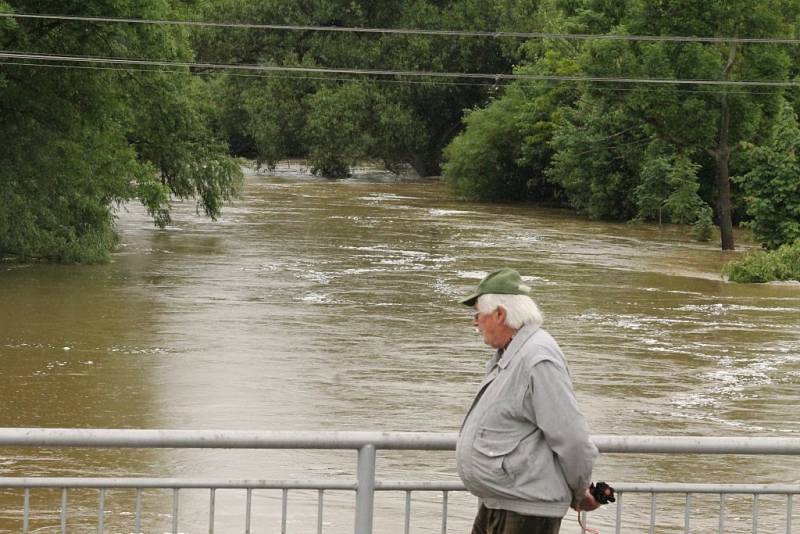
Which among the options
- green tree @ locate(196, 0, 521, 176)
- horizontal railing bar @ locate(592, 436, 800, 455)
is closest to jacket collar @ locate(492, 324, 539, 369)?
horizontal railing bar @ locate(592, 436, 800, 455)

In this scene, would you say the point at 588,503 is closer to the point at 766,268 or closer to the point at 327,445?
the point at 327,445

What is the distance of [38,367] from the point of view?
2003 cm

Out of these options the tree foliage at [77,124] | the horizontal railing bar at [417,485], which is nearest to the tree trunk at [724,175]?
the tree foliage at [77,124]

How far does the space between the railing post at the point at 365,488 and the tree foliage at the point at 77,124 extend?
2368cm

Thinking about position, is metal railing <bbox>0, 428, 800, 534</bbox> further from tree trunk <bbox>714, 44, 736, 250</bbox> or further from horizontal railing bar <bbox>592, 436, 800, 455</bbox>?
tree trunk <bbox>714, 44, 736, 250</bbox>

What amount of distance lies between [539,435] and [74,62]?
27.7 metres

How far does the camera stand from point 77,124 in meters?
30.9

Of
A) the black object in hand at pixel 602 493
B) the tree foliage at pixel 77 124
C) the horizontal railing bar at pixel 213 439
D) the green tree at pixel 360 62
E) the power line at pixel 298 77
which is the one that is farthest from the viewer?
the green tree at pixel 360 62

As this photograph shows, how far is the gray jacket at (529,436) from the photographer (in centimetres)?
457

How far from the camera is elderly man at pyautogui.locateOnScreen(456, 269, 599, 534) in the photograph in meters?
4.58

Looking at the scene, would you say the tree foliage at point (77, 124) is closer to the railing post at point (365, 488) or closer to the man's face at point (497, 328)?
the railing post at point (365, 488)

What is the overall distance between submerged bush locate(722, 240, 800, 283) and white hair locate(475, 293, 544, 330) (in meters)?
29.7

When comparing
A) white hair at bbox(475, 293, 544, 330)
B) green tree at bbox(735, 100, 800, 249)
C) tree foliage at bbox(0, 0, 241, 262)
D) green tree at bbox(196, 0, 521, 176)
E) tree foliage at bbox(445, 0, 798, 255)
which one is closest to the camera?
white hair at bbox(475, 293, 544, 330)

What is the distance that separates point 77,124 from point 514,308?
2752 centimetres
